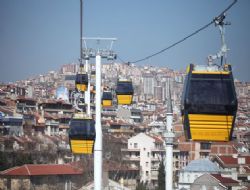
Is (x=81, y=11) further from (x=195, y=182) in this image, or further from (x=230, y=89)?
(x=195, y=182)

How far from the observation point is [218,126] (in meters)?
8.45

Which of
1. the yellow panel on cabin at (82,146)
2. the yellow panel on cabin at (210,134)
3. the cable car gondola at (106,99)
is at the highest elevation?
the cable car gondola at (106,99)

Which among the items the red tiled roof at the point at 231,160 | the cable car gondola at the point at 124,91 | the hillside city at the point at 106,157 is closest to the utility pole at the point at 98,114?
the cable car gondola at the point at 124,91

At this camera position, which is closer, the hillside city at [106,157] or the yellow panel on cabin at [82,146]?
the yellow panel on cabin at [82,146]

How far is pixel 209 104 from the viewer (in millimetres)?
8367

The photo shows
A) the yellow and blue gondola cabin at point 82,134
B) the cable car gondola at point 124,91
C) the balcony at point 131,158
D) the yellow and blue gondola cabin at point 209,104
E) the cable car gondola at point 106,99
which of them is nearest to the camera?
the yellow and blue gondola cabin at point 209,104

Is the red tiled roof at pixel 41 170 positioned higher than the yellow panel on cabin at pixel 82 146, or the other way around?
the yellow panel on cabin at pixel 82 146

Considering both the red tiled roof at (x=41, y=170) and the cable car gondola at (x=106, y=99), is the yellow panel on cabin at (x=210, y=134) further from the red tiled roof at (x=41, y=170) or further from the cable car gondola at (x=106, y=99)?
the red tiled roof at (x=41, y=170)

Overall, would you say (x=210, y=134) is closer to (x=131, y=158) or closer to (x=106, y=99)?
Result: (x=106, y=99)

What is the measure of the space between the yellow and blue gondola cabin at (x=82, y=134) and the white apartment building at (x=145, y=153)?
182ft

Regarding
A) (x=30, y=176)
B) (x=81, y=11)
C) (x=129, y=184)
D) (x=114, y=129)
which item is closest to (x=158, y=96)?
(x=114, y=129)

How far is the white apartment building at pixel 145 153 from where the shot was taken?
69938 millimetres

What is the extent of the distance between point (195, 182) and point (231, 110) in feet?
154

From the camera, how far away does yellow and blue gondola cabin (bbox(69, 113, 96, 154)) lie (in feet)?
43.5
